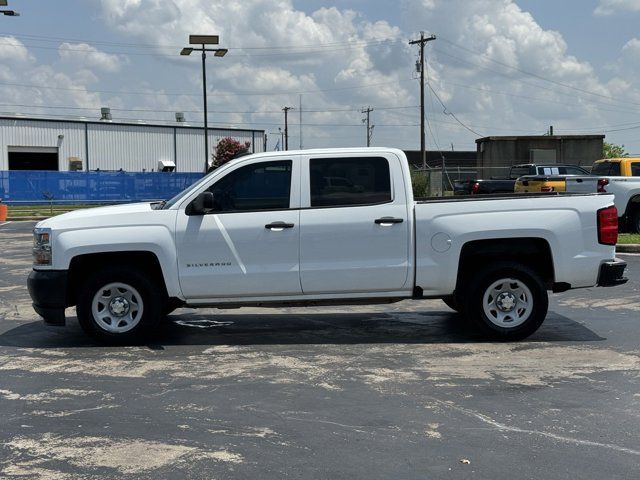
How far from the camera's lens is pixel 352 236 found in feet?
24.3

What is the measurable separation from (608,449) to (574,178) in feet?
42.7

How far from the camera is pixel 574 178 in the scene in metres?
16.7

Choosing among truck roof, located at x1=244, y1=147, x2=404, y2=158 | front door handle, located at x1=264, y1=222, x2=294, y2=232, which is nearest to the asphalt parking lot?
front door handle, located at x1=264, y1=222, x2=294, y2=232

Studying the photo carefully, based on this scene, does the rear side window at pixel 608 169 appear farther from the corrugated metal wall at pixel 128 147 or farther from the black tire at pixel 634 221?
the corrugated metal wall at pixel 128 147

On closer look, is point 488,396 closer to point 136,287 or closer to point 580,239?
point 580,239

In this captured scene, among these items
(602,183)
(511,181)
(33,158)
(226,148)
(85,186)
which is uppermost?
(226,148)

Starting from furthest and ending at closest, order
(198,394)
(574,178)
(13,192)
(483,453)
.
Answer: (13,192) < (574,178) < (198,394) < (483,453)

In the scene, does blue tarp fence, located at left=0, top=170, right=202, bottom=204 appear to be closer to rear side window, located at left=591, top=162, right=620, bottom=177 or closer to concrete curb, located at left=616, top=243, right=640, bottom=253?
rear side window, located at left=591, top=162, right=620, bottom=177

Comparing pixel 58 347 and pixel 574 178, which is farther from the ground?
pixel 574 178

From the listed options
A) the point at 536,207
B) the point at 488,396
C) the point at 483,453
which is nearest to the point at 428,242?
the point at 536,207

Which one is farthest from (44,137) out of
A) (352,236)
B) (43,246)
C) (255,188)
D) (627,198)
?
(352,236)

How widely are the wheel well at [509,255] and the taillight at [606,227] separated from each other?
562mm

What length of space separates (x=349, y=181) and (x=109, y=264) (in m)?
2.64

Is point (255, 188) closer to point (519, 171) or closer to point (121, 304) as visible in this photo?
point (121, 304)
